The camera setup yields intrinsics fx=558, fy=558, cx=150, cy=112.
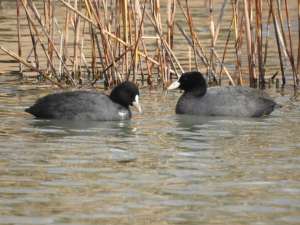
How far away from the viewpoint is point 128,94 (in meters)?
7.79

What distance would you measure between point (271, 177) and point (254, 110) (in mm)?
3346

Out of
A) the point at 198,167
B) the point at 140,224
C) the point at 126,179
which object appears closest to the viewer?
the point at 140,224

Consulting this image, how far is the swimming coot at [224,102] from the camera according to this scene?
7.97m

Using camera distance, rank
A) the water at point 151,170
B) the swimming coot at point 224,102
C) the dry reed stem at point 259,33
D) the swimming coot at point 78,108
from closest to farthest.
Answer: the water at point 151,170
the swimming coot at point 78,108
the swimming coot at point 224,102
the dry reed stem at point 259,33

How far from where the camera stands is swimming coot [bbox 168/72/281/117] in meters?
7.97

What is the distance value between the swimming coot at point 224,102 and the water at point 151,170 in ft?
0.56

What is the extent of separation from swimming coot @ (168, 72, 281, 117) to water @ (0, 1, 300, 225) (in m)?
0.17

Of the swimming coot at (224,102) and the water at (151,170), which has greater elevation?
the swimming coot at (224,102)

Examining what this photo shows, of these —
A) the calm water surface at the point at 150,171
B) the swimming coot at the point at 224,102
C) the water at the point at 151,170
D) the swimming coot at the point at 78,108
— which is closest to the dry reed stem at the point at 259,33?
the swimming coot at the point at 224,102

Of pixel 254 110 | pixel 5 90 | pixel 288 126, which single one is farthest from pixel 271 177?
pixel 5 90

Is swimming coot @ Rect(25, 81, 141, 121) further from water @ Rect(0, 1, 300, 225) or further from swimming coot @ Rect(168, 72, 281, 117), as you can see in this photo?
swimming coot @ Rect(168, 72, 281, 117)

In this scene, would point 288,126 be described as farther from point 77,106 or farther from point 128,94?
point 77,106

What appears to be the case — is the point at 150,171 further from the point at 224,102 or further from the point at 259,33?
the point at 259,33

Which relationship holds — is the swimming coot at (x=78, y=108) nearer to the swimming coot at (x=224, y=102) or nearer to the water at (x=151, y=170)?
the water at (x=151, y=170)
